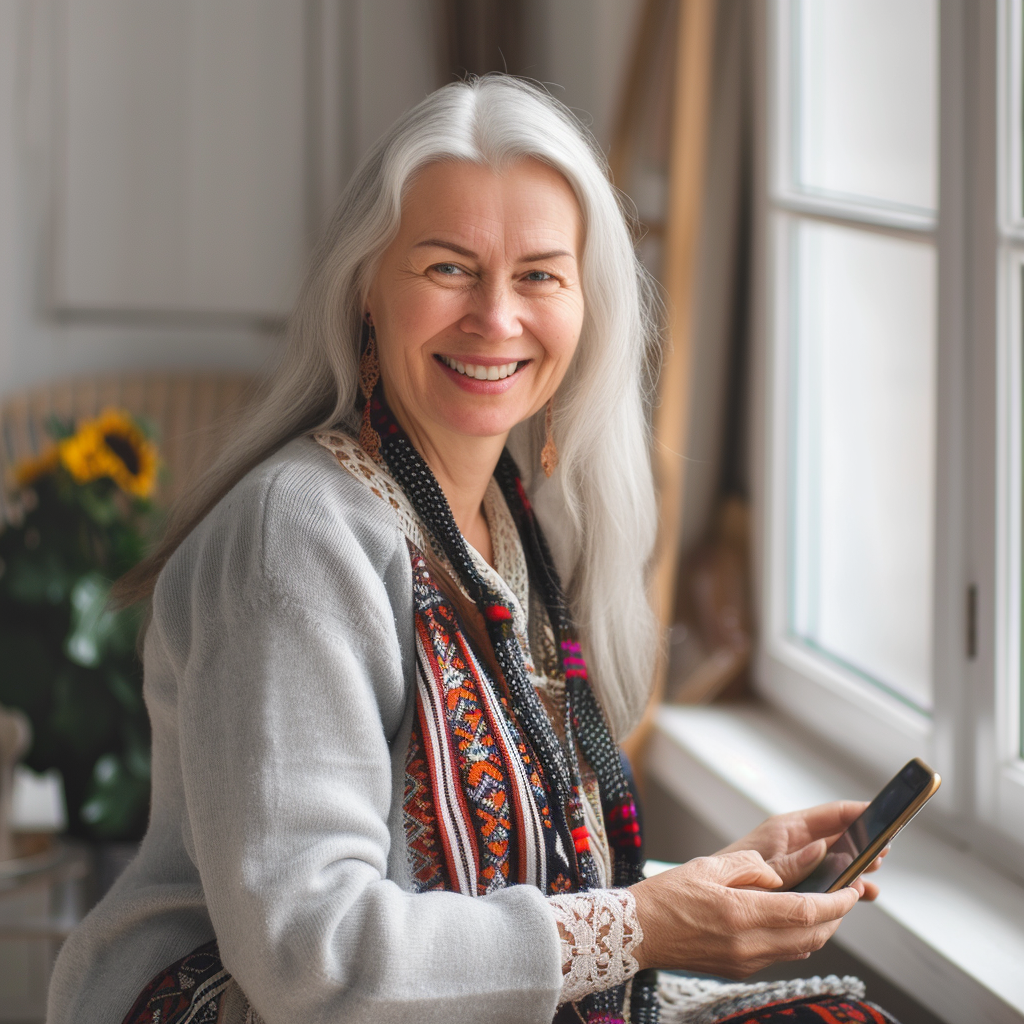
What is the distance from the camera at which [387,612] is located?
1031 mm

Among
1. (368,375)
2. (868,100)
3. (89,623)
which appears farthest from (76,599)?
(868,100)

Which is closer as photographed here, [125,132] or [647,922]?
[647,922]

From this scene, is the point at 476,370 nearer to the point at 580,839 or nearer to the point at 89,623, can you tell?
the point at 580,839

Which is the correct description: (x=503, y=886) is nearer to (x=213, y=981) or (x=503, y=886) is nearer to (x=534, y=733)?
(x=534, y=733)

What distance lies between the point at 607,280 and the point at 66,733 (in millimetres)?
1358

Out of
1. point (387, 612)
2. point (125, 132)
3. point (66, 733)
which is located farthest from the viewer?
point (125, 132)

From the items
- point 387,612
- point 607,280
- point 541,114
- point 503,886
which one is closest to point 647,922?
point 503,886

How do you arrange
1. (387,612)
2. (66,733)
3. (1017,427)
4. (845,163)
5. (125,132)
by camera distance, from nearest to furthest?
(387,612) → (1017,427) → (845,163) → (66,733) → (125,132)

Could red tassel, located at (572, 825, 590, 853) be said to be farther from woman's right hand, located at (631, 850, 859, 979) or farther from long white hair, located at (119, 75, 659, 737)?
long white hair, located at (119, 75, 659, 737)

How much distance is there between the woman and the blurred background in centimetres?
31

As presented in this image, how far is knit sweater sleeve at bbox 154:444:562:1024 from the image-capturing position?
0.90 metres

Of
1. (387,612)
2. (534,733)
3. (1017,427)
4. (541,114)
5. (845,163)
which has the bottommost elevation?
(534,733)

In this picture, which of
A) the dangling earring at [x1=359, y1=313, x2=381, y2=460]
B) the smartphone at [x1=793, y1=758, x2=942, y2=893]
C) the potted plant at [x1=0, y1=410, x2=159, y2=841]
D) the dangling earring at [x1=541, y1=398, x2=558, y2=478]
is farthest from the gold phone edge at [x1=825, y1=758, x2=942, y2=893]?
the potted plant at [x1=0, y1=410, x2=159, y2=841]

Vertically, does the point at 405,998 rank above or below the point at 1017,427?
below
